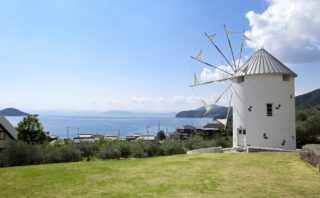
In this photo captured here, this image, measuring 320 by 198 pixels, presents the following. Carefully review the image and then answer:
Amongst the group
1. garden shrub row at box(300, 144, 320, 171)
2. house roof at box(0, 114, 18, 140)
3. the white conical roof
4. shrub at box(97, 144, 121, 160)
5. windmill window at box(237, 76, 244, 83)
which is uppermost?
the white conical roof

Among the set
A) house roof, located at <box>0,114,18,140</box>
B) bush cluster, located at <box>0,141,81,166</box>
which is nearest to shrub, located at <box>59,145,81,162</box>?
bush cluster, located at <box>0,141,81,166</box>

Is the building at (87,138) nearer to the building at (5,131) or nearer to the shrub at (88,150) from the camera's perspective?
the shrub at (88,150)

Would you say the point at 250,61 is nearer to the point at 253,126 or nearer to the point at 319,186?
the point at 253,126

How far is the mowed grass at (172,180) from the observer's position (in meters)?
10.2

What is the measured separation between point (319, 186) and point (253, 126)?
46.9 ft

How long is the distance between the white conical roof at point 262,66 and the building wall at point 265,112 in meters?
0.35

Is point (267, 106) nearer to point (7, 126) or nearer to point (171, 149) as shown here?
point (171, 149)

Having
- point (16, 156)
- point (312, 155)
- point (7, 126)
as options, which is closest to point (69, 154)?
point (16, 156)

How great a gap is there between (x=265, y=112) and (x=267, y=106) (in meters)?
0.44

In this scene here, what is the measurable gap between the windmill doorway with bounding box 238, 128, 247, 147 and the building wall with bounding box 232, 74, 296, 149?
0.18 m

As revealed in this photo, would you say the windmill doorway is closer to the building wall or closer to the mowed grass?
A: the building wall

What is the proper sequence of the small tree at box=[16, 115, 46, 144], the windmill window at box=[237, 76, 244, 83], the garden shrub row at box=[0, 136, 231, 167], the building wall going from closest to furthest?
the garden shrub row at box=[0, 136, 231, 167] < the building wall < the windmill window at box=[237, 76, 244, 83] < the small tree at box=[16, 115, 46, 144]

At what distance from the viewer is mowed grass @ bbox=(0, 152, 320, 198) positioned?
10.2m

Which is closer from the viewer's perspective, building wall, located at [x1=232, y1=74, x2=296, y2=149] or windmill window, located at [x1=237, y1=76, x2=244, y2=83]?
building wall, located at [x1=232, y1=74, x2=296, y2=149]
